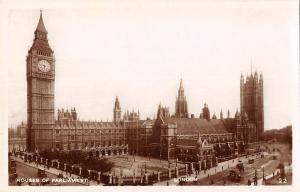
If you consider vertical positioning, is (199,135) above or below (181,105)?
below

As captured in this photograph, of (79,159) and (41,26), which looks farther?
(79,159)

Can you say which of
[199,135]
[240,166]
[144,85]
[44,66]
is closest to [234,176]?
[240,166]

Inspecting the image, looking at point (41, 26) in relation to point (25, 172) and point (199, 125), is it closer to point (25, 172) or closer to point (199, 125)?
point (25, 172)

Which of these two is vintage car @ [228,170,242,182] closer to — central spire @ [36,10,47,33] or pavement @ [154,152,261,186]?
pavement @ [154,152,261,186]

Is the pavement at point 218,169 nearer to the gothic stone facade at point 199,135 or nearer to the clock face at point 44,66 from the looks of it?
the gothic stone facade at point 199,135

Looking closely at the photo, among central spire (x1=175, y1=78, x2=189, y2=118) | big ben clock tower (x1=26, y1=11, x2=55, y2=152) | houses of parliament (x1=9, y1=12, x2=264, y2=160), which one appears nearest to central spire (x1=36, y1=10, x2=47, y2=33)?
houses of parliament (x1=9, y1=12, x2=264, y2=160)

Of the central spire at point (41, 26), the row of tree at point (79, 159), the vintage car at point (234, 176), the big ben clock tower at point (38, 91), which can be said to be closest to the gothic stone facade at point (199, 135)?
the vintage car at point (234, 176)

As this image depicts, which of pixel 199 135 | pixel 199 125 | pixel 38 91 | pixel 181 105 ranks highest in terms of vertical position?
pixel 38 91

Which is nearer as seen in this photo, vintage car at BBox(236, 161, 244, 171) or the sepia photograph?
the sepia photograph

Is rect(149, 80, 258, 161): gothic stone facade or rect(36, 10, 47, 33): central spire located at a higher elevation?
rect(36, 10, 47, 33): central spire
